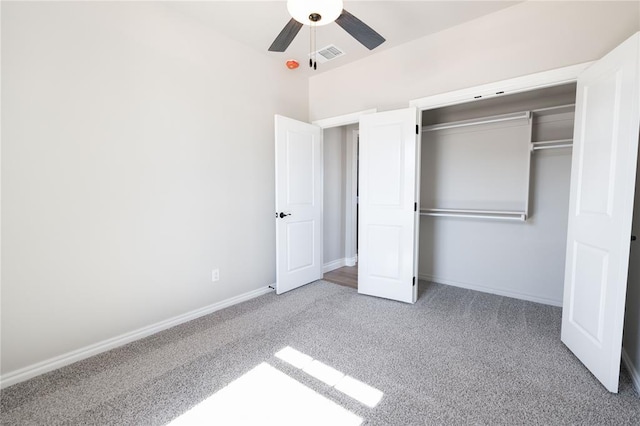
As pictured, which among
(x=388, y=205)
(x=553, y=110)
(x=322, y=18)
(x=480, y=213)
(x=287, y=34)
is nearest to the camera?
(x=322, y=18)

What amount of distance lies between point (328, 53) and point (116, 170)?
97.6 inches

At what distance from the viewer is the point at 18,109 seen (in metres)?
1.75

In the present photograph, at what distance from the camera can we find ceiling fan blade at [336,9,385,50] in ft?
5.82

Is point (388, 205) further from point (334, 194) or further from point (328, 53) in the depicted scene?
point (328, 53)

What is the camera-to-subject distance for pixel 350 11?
8.09ft

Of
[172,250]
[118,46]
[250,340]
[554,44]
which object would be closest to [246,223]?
Result: [172,250]

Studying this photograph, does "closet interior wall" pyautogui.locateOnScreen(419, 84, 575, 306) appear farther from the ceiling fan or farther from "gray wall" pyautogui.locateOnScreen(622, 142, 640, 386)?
the ceiling fan

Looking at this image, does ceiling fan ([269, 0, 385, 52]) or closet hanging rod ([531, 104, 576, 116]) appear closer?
ceiling fan ([269, 0, 385, 52])

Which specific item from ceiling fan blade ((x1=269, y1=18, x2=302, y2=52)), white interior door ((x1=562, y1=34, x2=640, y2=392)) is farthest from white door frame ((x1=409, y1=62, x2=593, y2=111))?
ceiling fan blade ((x1=269, y1=18, x2=302, y2=52))

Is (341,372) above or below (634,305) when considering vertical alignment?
below

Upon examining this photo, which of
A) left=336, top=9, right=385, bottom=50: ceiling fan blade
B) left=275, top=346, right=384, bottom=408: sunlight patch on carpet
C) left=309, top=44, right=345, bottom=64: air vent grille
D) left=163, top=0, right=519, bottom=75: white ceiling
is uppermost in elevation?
left=163, top=0, right=519, bottom=75: white ceiling

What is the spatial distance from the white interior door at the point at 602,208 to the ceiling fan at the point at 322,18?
1.48 meters

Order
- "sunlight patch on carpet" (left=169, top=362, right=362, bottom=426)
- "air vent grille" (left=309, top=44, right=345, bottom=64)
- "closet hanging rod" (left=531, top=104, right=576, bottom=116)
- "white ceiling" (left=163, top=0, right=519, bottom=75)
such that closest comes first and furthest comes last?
"sunlight patch on carpet" (left=169, top=362, right=362, bottom=426) < "white ceiling" (left=163, top=0, right=519, bottom=75) < "closet hanging rod" (left=531, top=104, right=576, bottom=116) < "air vent grille" (left=309, top=44, right=345, bottom=64)

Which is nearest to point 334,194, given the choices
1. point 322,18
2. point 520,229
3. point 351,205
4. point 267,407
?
point 351,205
